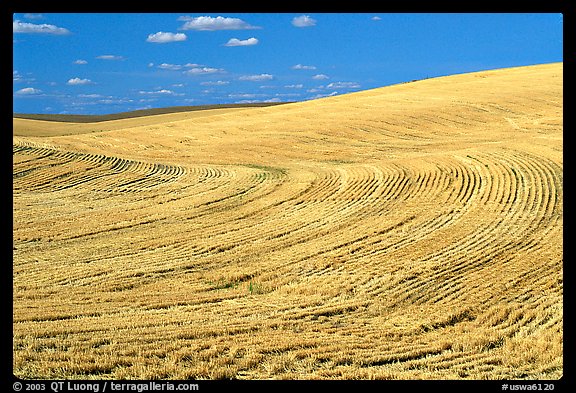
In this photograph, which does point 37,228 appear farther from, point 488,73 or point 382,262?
point 488,73

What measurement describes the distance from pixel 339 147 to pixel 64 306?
3045 cm

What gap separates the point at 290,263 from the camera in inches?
664

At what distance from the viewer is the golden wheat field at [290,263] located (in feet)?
31.3

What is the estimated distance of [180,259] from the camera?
17547 mm

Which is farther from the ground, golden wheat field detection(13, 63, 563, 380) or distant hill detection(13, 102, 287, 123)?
distant hill detection(13, 102, 287, 123)

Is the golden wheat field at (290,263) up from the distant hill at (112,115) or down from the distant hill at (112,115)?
down

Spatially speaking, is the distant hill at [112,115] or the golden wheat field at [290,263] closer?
the golden wheat field at [290,263]

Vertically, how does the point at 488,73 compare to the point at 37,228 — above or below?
above

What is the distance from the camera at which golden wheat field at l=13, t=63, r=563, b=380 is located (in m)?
9.55

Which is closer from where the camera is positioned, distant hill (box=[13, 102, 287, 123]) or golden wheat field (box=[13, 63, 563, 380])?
golden wheat field (box=[13, 63, 563, 380])

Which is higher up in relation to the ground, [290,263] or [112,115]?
[112,115]

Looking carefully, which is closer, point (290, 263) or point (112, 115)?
point (290, 263)

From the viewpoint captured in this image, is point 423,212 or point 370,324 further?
point 423,212

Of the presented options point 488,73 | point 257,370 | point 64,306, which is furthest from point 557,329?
A: point 488,73
